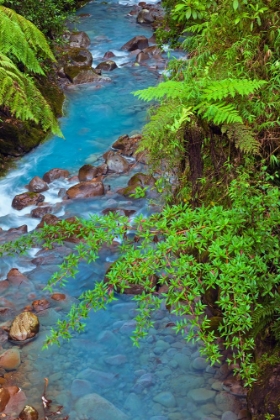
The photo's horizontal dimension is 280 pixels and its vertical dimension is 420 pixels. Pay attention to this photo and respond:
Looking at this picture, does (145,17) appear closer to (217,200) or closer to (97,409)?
(217,200)

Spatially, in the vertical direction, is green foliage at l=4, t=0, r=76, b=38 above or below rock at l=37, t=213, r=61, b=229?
above

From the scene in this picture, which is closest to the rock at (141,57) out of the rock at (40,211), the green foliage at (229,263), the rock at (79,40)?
the rock at (79,40)

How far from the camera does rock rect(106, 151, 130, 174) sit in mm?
7812

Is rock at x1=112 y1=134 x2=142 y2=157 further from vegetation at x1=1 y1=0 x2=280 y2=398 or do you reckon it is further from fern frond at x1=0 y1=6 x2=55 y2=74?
fern frond at x1=0 y1=6 x2=55 y2=74

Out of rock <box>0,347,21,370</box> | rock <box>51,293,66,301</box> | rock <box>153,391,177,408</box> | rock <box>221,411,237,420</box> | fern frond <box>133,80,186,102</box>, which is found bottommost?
rock <box>51,293,66,301</box>

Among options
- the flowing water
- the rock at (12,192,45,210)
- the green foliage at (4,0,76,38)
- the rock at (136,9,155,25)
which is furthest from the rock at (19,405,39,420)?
the rock at (136,9,155,25)

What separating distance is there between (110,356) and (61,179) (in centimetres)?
382

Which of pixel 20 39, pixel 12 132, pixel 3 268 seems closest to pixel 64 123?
pixel 12 132

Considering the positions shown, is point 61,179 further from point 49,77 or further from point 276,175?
point 276,175

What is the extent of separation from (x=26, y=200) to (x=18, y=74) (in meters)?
4.73

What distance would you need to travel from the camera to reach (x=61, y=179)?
7.78m

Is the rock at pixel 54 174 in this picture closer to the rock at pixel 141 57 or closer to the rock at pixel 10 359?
the rock at pixel 10 359

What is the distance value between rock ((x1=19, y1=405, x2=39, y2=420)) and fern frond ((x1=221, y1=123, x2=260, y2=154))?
2.55 metres

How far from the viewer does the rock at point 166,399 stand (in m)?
4.02
